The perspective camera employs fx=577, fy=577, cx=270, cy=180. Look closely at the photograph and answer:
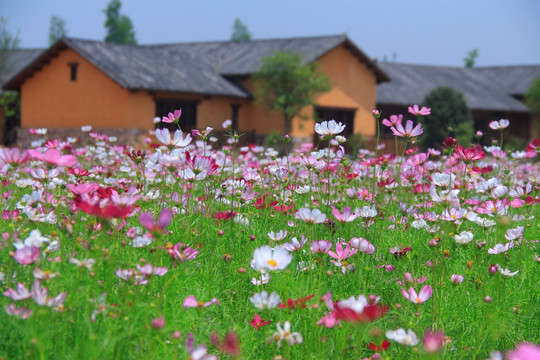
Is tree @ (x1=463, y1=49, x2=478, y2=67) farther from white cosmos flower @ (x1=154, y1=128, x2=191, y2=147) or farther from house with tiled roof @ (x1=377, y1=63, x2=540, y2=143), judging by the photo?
white cosmos flower @ (x1=154, y1=128, x2=191, y2=147)

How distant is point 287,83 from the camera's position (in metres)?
19.1

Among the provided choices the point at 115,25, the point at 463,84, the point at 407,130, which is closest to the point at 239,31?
the point at 115,25

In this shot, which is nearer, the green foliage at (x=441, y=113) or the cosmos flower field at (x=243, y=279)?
the cosmos flower field at (x=243, y=279)

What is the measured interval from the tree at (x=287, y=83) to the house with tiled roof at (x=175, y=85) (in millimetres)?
616

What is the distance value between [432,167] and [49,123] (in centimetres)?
1780

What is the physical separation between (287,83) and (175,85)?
12.0ft

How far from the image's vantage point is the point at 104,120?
722 inches

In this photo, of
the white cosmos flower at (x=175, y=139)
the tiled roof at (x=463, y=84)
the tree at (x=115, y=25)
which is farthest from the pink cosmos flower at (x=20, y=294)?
the tree at (x=115, y=25)

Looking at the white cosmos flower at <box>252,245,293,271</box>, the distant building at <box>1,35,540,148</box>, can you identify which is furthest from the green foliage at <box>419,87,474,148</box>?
the white cosmos flower at <box>252,245,293,271</box>

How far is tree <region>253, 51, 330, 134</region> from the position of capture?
1902 cm

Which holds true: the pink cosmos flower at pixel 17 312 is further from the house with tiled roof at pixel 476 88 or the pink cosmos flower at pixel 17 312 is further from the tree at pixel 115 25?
the tree at pixel 115 25

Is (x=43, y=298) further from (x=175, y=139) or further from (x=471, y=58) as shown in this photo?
(x=471, y=58)

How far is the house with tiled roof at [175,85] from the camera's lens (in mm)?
18156

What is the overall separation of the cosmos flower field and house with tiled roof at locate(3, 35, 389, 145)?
531 inches
